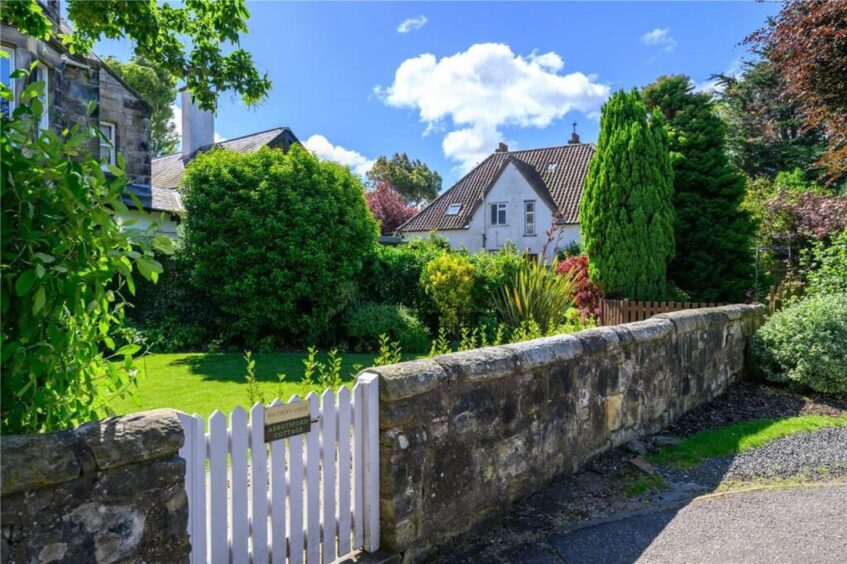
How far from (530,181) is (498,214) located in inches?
90.1

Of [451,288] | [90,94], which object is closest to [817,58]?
[451,288]

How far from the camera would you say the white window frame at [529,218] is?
26516 millimetres

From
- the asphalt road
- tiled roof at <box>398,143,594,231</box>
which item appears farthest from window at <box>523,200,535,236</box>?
the asphalt road

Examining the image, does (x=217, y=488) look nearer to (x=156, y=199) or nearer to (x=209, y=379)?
(x=209, y=379)

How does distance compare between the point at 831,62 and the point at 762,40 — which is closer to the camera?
the point at 831,62

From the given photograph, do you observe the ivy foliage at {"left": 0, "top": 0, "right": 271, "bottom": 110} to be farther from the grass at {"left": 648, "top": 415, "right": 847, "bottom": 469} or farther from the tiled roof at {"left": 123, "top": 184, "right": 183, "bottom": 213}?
the tiled roof at {"left": 123, "top": 184, "right": 183, "bottom": 213}

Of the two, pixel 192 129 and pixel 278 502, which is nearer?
pixel 278 502

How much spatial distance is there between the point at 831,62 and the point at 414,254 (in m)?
8.09

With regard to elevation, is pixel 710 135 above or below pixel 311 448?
above

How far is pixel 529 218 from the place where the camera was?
87.4ft

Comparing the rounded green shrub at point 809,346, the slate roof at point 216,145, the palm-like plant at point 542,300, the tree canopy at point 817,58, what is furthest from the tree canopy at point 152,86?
the rounded green shrub at point 809,346

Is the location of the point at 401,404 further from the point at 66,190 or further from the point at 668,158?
the point at 668,158

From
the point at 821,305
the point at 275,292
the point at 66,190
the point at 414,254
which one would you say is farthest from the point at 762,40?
the point at 66,190

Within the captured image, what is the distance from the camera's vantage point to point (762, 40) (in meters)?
10.1
